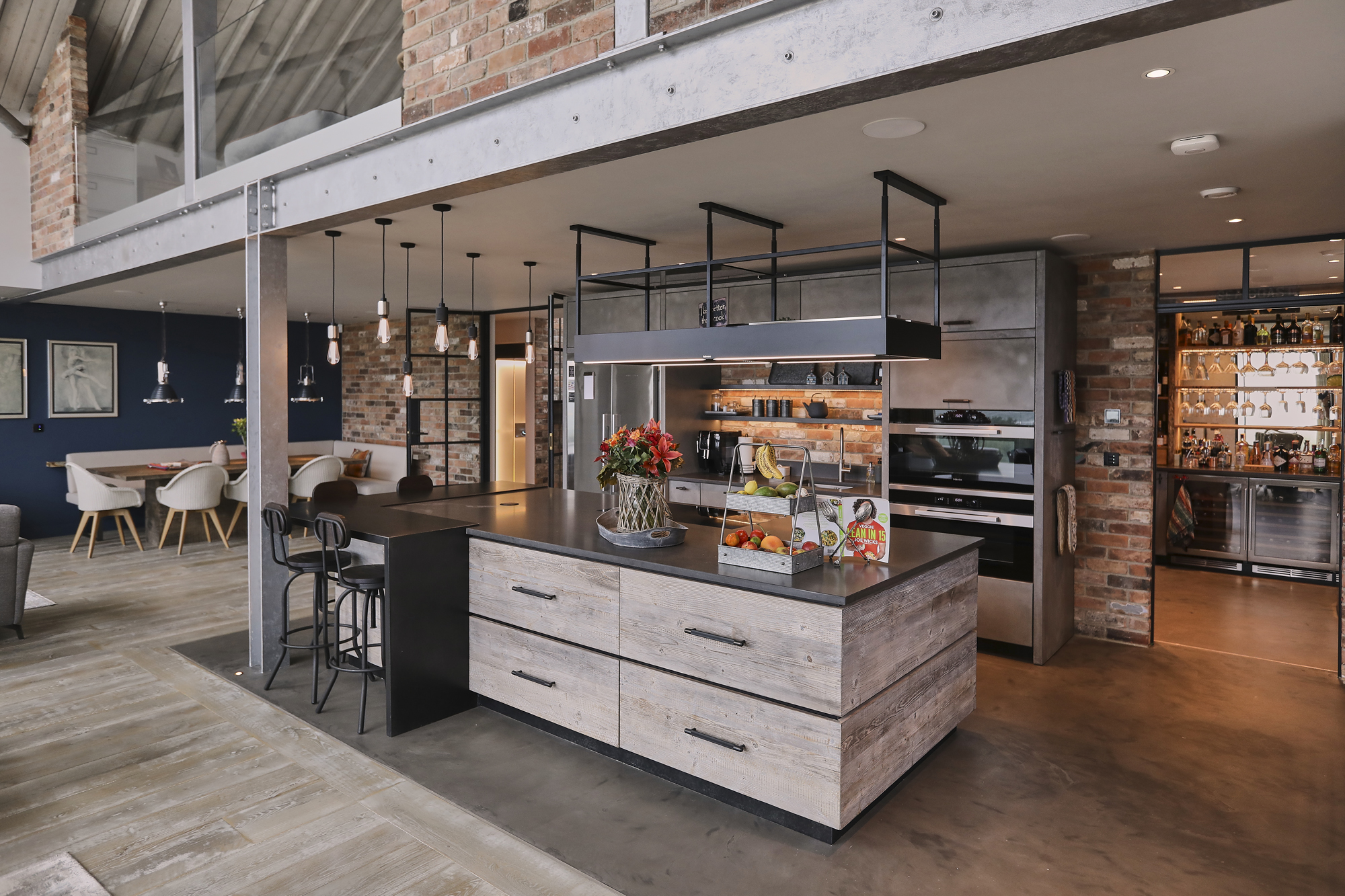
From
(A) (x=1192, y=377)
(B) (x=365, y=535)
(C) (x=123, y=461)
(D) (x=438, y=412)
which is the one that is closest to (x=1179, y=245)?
(A) (x=1192, y=377)

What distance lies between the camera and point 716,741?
9.81ft

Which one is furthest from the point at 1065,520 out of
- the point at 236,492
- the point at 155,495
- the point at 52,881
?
the point at 155,495

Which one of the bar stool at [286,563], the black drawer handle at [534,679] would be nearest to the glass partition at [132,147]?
the bar stool at [286,563]

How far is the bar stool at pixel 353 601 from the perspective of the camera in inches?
149

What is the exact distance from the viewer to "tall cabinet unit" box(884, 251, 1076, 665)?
15.3 feet

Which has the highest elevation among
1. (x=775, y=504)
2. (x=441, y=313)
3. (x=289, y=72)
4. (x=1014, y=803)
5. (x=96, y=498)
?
(x=289, y=72)

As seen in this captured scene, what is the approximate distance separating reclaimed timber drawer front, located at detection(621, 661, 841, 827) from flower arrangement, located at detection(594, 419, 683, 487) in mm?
833

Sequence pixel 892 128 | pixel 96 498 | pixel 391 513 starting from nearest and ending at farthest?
pixel 892 128
pixel 391 513
pixel 96 498

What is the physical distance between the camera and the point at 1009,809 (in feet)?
9.92

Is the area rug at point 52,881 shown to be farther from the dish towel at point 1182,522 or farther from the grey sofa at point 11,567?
the dish towel at point 1182,522

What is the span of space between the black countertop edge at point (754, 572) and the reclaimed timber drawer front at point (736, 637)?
0.12 ft

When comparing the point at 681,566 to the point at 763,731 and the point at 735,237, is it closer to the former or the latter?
the point at 763,731

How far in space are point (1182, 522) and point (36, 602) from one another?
9.45 meters

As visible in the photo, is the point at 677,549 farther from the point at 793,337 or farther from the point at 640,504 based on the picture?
the point at 793,337
